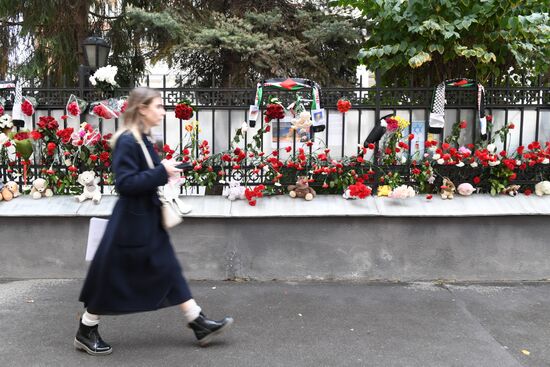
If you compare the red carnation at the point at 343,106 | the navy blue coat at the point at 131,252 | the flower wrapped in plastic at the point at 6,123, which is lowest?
the navy blue coat at the point at 131,252

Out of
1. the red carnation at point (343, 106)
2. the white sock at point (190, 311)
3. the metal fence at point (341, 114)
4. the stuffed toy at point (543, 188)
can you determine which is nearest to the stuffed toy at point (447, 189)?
the metal fence at point (341, 114)

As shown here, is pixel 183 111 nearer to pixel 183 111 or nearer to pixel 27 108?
pixel 183 111

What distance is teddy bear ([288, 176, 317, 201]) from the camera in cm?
549

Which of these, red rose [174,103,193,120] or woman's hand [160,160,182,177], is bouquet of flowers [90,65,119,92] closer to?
red rose [174,103,193,120]

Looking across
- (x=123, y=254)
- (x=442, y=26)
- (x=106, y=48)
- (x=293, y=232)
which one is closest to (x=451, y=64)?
(x=442, y=26)

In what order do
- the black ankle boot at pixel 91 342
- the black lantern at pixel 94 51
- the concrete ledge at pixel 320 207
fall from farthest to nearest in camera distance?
→ the black lantern at pixel 94 51 → the concrete ledge at pixel 320 207 → the black ankle boot at pixel 91 342

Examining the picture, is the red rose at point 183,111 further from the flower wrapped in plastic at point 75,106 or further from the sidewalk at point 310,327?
the sidewalk at point 310,327

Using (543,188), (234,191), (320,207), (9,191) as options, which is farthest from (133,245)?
(543,188)

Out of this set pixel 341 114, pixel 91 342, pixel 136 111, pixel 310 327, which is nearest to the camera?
pixel 136 111

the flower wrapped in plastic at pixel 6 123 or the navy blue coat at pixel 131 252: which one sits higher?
the flower wrapped in plastic at pixel 6 123

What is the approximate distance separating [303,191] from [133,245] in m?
2.20

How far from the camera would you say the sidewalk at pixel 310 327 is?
3748mm

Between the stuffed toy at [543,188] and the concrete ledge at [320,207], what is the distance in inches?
1.9

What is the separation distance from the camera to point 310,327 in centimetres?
429
